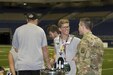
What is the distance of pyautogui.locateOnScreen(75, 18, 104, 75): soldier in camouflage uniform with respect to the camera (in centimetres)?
608

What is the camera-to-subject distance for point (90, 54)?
608cm

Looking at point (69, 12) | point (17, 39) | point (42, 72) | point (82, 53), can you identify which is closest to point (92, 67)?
point (82, 53)

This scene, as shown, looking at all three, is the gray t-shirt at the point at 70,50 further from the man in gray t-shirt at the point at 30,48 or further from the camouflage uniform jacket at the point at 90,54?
the camouflage uniform jacket at the point at 90,54

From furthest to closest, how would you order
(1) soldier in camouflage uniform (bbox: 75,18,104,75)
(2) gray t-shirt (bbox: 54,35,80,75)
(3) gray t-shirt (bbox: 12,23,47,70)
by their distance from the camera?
(2) gray t-shirt (bbox: 54,35,80,75), (3) gray t-shirt (bbox: 12,23,47,70), (1) soldier in camouflage uniform (bbox: 75,18,104,75)

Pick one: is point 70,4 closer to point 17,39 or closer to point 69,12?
point 69,12

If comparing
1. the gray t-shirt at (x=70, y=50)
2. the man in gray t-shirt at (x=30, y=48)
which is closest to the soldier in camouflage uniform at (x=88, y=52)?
the man in gray t-shirt at (x=30, y=48)

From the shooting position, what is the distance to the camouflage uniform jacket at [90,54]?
6082 mm

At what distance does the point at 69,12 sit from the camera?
47.7 meters

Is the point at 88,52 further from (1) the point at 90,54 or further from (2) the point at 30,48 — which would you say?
(2) the point at 30,48

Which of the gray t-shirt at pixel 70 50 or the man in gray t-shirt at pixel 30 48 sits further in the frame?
the gray t-shirt at pixel 70 50

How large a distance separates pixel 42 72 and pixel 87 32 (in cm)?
89

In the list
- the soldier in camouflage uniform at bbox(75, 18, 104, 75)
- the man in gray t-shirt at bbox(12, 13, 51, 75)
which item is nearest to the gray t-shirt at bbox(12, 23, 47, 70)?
the man in gray t-shirt at bbox(12, 13, 51, 75)

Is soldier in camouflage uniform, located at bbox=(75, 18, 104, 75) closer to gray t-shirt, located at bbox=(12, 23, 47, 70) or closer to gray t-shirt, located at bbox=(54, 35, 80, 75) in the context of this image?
gray t-shirt, located at bbox=(12, 23, 47, 70)

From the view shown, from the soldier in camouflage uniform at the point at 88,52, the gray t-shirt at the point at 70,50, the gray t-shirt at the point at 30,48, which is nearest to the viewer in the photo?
the soldier in camouflage uniform at the point at 88,52
